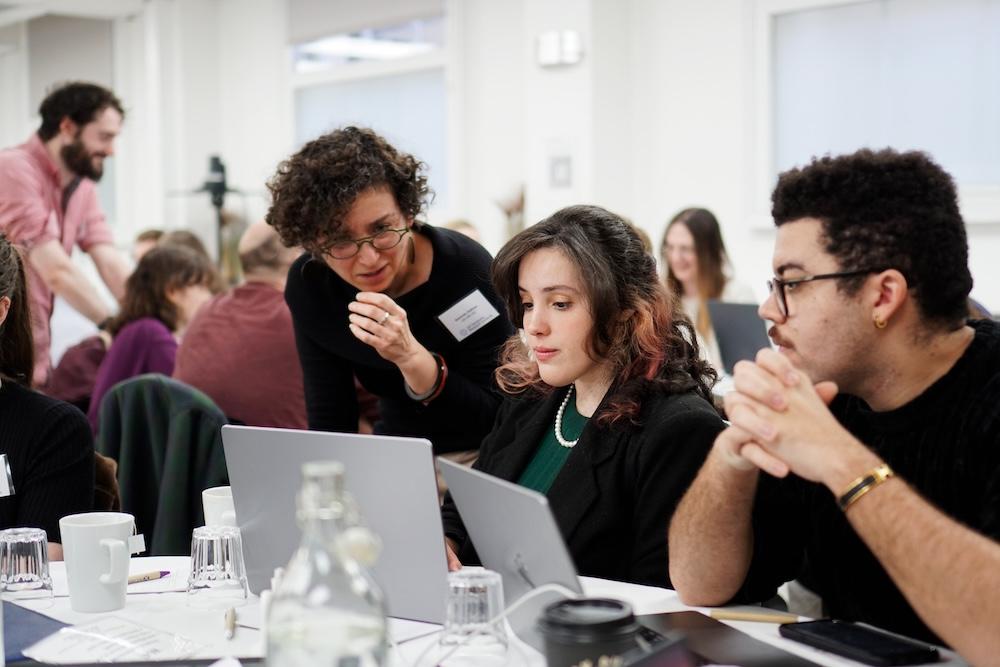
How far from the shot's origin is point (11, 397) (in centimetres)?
204

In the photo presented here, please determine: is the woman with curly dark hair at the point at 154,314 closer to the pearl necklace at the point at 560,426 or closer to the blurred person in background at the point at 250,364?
the blurred person in background at the point at 250,364

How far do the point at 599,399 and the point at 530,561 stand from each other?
69 cm

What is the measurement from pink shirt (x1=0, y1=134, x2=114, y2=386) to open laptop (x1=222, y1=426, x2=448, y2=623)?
2.45 m

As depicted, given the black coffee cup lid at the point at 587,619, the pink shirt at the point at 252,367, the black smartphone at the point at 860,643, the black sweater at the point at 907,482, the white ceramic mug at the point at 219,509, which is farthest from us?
the pink shirt at the point at 252,367

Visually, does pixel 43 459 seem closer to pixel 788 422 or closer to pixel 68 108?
pixel 788 422

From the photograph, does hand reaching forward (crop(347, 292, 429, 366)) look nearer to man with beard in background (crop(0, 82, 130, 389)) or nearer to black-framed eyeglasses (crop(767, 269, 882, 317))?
black-framed eyeglasses (crop(767, 269, 882, 317))

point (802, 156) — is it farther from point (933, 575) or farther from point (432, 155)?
point (933, 575)

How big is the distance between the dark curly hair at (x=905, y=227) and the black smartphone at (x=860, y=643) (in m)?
0.40

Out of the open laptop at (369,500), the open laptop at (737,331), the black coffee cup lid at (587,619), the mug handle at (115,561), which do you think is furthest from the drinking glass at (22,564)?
the open laptop at (737,331)

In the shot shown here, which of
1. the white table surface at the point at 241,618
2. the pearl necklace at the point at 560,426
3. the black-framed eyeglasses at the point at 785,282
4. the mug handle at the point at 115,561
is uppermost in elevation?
the black-framed eyeglasses at the point at 785,282

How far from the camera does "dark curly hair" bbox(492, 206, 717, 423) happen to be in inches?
72.0

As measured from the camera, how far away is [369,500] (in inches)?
54.3

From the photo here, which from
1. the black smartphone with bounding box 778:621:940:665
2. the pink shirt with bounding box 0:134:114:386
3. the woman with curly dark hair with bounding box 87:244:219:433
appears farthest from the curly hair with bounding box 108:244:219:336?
the black smartphone with bounding box 778:621:940:665

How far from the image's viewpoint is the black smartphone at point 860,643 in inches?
49.6
